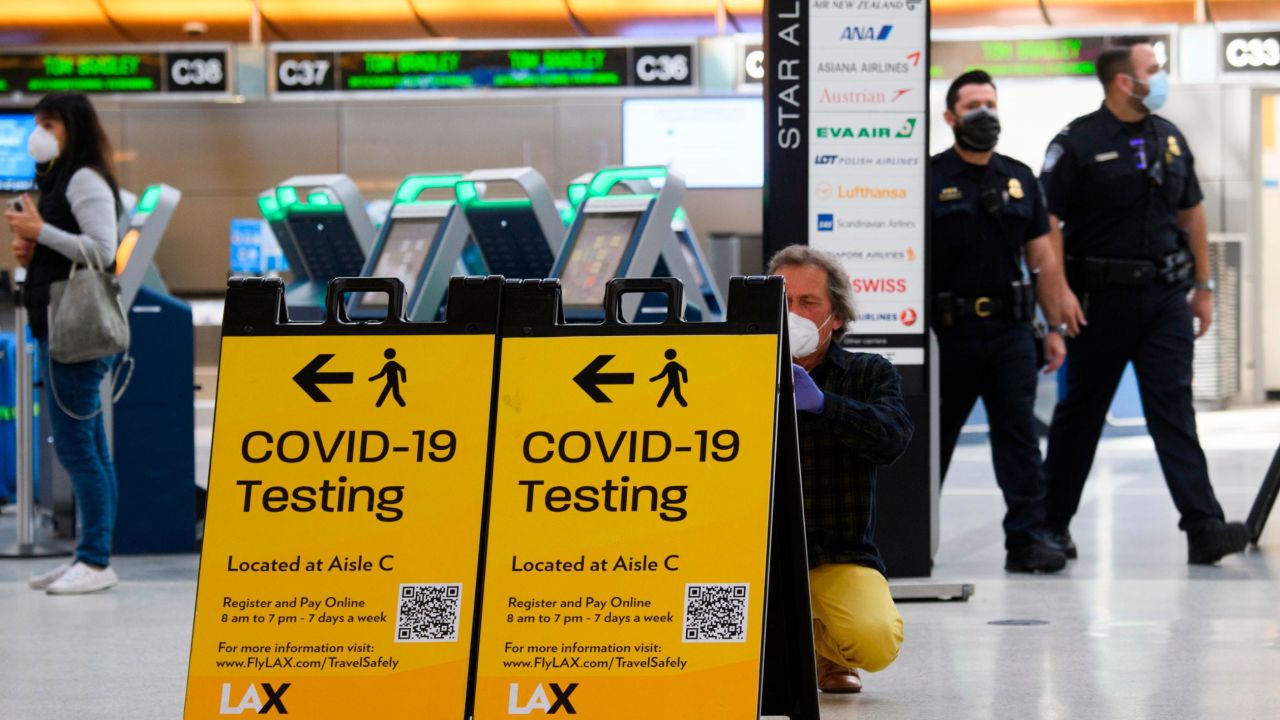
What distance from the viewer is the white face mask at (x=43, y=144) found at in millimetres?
5758

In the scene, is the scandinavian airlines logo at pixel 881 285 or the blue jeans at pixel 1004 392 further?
the blue jeans at pixel 1004 392

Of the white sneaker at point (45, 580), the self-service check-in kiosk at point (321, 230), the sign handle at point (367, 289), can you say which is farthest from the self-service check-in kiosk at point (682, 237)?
the sign handle at point (367, 289)

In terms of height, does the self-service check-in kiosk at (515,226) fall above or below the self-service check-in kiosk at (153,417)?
above

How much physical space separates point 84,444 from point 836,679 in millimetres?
2975

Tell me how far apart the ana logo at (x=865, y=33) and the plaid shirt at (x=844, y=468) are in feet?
6.11

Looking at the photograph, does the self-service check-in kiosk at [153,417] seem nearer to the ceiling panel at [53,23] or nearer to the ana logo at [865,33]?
the ana logo at [865,33]

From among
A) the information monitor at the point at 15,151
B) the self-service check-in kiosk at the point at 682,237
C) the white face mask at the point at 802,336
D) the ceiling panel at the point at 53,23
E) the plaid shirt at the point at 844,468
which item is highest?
the ceiling panel at the point at 53,23

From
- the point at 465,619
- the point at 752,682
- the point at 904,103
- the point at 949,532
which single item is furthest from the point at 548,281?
the point at 949,532

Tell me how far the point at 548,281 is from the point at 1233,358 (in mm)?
11809

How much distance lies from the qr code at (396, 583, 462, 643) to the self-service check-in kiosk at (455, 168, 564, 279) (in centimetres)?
446

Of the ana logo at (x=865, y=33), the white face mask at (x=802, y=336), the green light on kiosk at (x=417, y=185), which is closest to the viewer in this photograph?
the white face mask at (x=802, y=336)

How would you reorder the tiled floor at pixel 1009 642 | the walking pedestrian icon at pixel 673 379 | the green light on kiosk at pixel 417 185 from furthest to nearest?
the green light on kiosk at pixel 417 185, the tiled floor at pixel 1009 642, the walking pedestrian icon at pixel 673 379

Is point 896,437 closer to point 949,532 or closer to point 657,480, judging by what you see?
point 657,480

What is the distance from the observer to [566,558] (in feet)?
9.18
